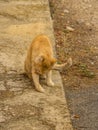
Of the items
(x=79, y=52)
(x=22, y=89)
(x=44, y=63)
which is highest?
(x=44, y=63)

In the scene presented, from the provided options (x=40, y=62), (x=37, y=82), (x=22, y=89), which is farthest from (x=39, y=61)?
(x=22, y=89)

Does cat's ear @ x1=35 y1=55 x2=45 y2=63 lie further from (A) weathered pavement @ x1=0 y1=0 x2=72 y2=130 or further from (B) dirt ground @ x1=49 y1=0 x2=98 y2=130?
(B) dirt ground @ x1=49 y1=0 x2=98 y2=130

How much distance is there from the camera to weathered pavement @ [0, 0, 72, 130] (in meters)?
4.89

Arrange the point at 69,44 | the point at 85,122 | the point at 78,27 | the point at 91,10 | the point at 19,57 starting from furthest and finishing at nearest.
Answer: the point at 91,10 → the point at 78,27 → the point at 69,44 → the point at 19,57 → the point at 85,122

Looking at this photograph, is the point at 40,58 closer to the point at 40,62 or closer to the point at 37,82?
the point at 40,62

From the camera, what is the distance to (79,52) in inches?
283

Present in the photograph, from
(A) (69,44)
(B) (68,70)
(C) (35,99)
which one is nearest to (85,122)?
(C) (35,99)

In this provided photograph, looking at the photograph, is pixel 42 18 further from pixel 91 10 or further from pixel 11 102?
pixel 11 102

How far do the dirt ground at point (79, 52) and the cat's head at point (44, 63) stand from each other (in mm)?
513

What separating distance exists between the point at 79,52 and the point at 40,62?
1902 mm

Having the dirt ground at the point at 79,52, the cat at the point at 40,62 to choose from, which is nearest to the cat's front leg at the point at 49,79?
the cat at the point at 40,62

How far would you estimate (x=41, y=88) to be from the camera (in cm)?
552

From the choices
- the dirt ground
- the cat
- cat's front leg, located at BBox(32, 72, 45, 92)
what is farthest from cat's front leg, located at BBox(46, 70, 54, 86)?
the dirt ground

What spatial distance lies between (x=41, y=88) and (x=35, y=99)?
236 millimetres
